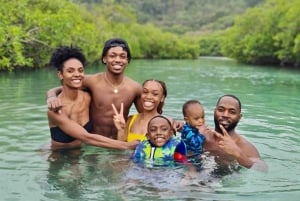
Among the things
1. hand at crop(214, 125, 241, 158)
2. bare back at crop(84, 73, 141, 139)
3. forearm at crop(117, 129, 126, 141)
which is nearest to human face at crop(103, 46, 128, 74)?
bare back at crop(84, 73, 141, 139)

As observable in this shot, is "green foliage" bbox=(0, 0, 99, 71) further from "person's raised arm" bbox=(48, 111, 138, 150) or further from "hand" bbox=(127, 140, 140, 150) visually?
"hand" bbox=(127, 140, 140, 150)

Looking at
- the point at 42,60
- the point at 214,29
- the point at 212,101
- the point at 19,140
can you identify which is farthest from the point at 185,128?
the point at 214,29

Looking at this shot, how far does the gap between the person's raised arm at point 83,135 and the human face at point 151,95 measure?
510mm

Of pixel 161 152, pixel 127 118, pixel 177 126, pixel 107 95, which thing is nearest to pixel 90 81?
pixel 107 95

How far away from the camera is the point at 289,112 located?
1362 cm

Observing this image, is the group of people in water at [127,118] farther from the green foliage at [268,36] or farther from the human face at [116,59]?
the green foliage at [268,36]

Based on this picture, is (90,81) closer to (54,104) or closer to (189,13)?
(54,104)

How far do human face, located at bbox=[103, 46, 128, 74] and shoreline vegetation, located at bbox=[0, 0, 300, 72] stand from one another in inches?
687

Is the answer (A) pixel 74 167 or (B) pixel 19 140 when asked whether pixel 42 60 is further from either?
(A) pixel 74 167

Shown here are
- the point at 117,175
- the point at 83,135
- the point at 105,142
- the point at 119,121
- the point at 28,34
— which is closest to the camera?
the point at 117,175

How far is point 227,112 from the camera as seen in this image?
6.51 meters

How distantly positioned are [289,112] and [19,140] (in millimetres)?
7416

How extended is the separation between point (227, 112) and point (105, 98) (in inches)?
70.8

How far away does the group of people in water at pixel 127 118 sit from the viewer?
6.40 metres
